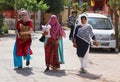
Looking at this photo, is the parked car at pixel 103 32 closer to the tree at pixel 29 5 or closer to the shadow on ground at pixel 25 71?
the shadow on ground at pixel 25 71

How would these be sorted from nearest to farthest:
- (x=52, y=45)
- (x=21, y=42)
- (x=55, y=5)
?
(x=52, y=45), (x=21, y=42), (x=55, y=5)

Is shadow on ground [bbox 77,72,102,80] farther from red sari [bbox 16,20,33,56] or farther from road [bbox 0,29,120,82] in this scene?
red sari [bbox 16,20,33,56]

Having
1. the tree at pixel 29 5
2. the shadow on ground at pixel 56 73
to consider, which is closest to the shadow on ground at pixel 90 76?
the shadow on ground at pixel 56 73

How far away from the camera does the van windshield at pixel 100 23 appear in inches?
833

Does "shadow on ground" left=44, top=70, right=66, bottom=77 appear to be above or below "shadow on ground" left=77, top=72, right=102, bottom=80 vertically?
above

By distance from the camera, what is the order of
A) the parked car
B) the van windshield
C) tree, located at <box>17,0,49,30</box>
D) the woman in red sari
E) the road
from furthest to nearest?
1. tree, located at <box>17,0,49,30</box>
2. the van windshield
3. the parked car
4. the woman in red sari
5. the road

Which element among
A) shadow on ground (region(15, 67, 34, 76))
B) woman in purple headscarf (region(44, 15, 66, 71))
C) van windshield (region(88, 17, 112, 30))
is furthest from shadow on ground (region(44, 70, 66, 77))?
van windshield (region(88, 17, 112, 30))

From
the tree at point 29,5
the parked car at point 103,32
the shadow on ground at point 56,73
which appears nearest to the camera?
the shadow on ground at point 56,73

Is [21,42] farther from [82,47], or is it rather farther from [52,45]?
[82,47]

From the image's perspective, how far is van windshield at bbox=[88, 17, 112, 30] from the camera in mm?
21156

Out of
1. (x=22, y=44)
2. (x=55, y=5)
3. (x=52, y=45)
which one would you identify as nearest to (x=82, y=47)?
(x=52, y=45)

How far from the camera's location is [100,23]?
21.4 metres

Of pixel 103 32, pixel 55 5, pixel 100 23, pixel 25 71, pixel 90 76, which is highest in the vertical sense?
pixel 100 23

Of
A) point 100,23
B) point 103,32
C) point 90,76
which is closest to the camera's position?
point 90,76
